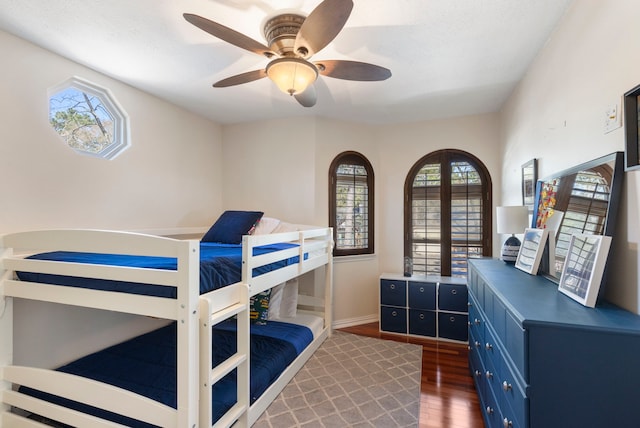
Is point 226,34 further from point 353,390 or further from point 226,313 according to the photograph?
point 353,390

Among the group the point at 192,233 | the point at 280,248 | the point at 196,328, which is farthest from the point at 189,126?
the point at 196,328

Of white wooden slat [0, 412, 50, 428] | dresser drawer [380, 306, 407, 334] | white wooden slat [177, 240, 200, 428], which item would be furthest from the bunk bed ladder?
dresser drawer [380, 306, 407, 334]

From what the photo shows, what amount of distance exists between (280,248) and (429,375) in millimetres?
1616

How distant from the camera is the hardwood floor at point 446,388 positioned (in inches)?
75.0

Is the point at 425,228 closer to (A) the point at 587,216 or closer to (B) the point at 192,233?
(A) the point at 587,216

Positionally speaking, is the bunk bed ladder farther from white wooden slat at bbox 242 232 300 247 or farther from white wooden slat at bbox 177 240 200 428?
white wooden slat at bbox 242 232 300 247

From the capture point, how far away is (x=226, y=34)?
1440mm

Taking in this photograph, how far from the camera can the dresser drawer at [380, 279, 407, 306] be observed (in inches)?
129

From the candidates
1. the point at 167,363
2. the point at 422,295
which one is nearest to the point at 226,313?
the point at 167,363

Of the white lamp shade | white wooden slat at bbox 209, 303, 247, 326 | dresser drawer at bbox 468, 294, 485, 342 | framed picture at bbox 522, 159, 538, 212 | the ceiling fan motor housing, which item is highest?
the ceiling fan motor housing

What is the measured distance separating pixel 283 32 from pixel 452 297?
9.37 feet

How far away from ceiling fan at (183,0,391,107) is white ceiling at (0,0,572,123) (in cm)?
10

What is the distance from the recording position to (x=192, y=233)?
10.6 feet

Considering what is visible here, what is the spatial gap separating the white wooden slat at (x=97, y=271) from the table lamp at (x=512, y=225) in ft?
7.17
